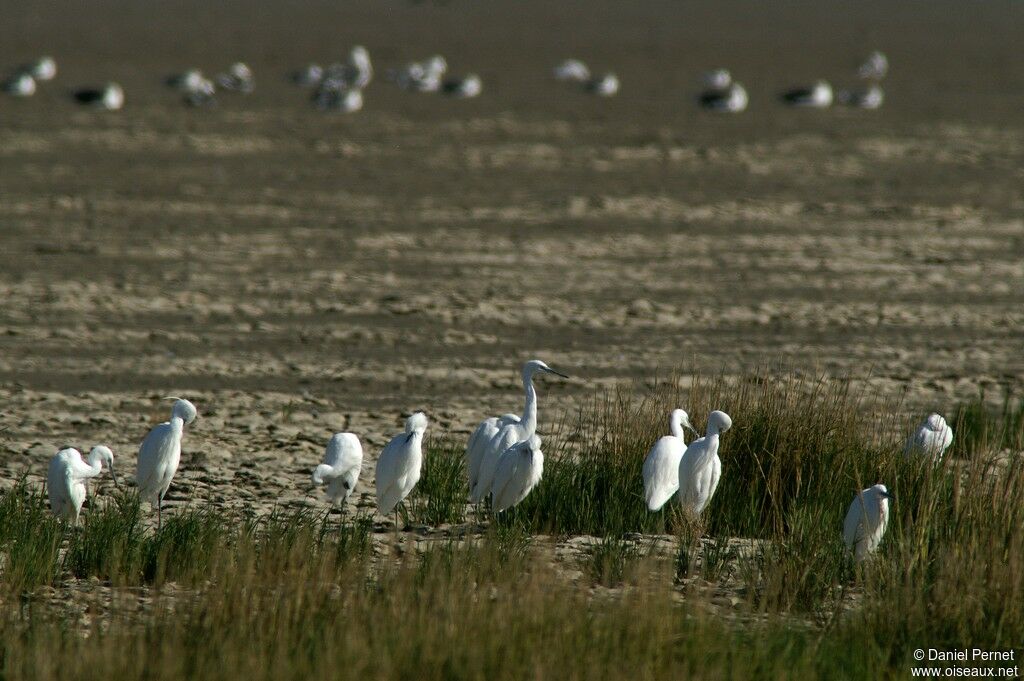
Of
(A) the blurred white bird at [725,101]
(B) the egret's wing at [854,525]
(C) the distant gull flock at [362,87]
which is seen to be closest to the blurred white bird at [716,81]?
(C) the distant gull flock at [362,87]

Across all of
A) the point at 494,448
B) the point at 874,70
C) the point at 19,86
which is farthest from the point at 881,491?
the point at 874,70

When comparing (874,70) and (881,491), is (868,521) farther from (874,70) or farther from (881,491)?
(874,70)

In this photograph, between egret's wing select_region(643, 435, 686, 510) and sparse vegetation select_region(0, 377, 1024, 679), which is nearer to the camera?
sparse vegetation select_region(0, 377, 1024, 679)

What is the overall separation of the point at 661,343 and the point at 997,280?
4041mm

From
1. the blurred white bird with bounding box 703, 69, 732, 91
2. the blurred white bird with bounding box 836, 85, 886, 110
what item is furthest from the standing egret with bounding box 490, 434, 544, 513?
the blurred white bird with bounding box 703, 69, 732, 91

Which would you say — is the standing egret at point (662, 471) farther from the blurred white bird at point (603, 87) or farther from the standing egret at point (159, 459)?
the blurred white bird at point (603, 87)

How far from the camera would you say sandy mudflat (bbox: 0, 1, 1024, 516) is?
9.84 metres

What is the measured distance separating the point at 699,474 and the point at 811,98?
20.6 metres

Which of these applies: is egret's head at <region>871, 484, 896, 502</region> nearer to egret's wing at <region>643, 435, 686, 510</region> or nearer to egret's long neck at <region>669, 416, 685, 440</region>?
egret's wing at <region>643, 435, 686, 510</region>

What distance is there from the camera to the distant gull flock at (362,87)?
23.8 metres

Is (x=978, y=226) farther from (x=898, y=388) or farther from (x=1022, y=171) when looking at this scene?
(x=898, y=388)

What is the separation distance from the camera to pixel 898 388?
10.1m

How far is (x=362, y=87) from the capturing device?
27984 millimetres

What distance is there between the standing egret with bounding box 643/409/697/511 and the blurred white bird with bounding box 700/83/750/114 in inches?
726
